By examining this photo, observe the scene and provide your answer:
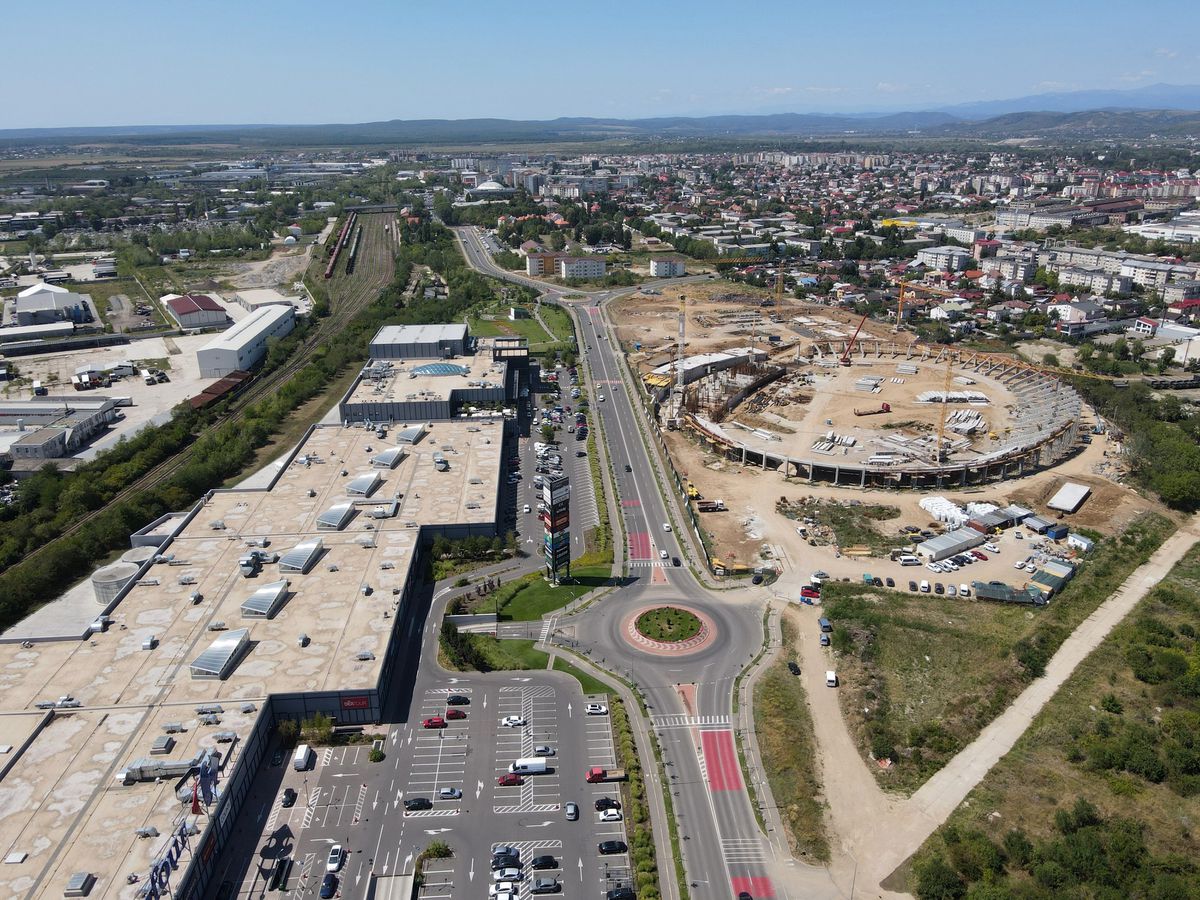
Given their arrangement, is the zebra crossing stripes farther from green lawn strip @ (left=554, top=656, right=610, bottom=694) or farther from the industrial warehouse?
the industrial warehouse

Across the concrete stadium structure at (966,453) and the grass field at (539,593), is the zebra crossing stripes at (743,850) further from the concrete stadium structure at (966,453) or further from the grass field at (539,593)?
the concrete stadium structure at (966,453)

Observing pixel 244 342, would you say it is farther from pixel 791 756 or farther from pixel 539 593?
pixel 791 756

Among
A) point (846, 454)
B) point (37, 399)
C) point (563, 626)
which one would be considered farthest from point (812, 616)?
point (37, 399)

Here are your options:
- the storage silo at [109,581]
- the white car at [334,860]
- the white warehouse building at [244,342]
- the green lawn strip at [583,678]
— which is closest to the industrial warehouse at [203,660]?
the storage silo at [109,581]

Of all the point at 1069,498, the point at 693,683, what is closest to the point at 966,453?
the point at 1069,498

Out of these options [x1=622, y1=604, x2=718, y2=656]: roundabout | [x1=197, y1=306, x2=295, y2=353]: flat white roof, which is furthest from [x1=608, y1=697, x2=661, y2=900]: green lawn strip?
[x1=197, y1=306, x2=295, y2=353]: flat white roof

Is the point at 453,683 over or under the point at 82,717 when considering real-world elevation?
under

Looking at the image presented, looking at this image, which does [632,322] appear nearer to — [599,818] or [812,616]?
[812,616]
